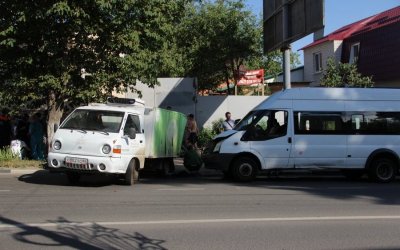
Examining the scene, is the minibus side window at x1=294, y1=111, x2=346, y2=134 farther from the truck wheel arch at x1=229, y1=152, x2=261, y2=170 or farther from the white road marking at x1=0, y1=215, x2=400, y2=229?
the white road marking at x1=0, y1=215, x2=400, y2=229

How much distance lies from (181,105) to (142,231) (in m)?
15.8

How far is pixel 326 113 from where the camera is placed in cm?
1439

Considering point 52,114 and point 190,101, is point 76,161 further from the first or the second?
point 190,101

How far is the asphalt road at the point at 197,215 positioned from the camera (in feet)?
22.7

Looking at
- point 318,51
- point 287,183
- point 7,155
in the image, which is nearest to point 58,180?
point 7,155

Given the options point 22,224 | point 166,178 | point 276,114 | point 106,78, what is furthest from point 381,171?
point 22,224

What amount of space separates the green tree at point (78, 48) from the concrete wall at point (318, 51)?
19.3m

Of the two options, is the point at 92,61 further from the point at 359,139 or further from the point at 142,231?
the point at 142,231

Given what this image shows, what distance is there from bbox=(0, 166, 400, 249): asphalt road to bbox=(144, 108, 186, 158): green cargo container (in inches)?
46.7

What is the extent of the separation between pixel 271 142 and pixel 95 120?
4.50 metres

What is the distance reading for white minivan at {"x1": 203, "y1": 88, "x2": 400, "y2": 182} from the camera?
553 inches

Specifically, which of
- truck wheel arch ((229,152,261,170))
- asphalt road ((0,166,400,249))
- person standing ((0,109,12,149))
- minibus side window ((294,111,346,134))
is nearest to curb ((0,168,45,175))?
asphalt road ((0,166,400,249))

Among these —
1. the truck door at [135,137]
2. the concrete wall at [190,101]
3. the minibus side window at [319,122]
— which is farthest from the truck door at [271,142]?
the concrete wall at [190,101]

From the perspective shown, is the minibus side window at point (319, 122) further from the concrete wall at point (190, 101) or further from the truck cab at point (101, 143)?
the concrete wall at point (190, 101)
